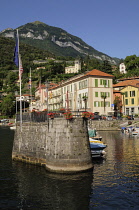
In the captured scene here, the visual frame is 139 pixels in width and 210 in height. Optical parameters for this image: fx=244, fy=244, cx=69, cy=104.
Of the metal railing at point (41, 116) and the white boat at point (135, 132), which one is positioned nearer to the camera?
the metal railing at point (41, 116)

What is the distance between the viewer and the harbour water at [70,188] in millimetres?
15812

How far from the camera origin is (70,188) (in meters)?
18.3

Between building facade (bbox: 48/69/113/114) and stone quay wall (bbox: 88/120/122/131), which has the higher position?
building facade (bbox: 48/69/113/114)

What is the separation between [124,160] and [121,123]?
1749 inches

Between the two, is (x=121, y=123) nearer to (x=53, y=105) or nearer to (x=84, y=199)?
(x=53, y=105)

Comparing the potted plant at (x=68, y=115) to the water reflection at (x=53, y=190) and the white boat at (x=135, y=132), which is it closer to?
the water reflection at (x=53, y=190)

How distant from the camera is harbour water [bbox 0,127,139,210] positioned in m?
15.8

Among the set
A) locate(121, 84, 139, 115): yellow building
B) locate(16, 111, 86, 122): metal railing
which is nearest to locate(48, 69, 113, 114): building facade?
locate(121, 84, 139, 115): yellow building

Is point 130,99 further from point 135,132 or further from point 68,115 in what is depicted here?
point 68,115

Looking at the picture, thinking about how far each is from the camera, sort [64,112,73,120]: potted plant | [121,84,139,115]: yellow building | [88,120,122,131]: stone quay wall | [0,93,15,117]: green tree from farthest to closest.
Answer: [0,93,15,117]: green tree, [121,84,139,115]: yellow building, [88,120,122,131]: stone quay wall, [64,112,73,120]: potted plant

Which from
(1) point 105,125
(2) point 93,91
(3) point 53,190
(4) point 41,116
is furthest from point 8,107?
(3) point 53,190

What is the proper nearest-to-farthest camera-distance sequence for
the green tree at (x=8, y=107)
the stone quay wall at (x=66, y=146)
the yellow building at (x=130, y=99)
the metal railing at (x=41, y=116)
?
1. the stone quay wall at (x=66, y=146)
2. the metal railing at (x=41, y=116)
3. the yellow building at (x=130, y=99)
4. the green tree at (x=8, y=107)

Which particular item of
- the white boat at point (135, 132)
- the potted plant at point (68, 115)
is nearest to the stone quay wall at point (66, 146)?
the potted plant at point (68, 115)

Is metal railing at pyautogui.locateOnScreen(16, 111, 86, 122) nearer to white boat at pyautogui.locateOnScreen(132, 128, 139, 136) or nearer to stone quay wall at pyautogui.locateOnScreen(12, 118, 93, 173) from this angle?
stone quay wall at pyautogui.locateOnScreen(12, 118, 93, 173)
